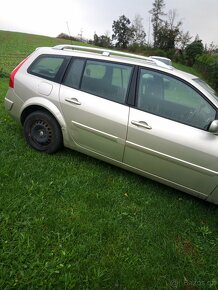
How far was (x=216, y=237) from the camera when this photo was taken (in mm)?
3600

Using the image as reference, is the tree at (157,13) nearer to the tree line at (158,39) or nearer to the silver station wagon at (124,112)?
the tree line at (158,39)

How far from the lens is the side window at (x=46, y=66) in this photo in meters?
4.63

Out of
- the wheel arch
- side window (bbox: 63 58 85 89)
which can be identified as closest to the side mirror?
side window (bbox: 63 58 85 89)

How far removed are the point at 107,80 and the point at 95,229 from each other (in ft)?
6.89

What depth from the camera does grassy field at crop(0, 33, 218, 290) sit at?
2781 millimetres

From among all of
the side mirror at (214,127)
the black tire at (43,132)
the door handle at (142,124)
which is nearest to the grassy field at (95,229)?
the black tire at (43,132)

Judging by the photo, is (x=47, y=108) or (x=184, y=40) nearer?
(x=47, y=108)

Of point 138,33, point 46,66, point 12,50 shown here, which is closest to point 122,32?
point 138,33

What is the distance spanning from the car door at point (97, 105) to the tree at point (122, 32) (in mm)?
68542

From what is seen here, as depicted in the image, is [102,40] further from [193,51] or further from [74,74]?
[74,74]

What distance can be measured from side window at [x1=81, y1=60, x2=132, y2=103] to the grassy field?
3.77ft

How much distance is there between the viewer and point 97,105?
165 inches

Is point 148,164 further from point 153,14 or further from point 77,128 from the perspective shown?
point 153,14

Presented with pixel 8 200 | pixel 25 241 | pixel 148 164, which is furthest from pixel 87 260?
pixel 148 164
